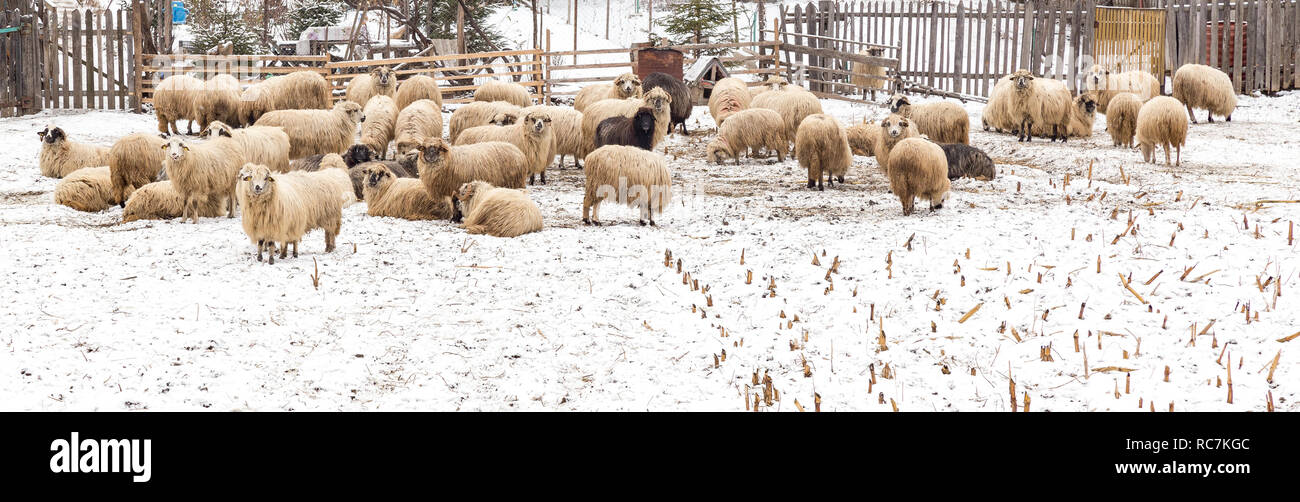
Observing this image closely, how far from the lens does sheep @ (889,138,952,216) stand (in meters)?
8.91

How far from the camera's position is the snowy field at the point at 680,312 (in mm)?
5031

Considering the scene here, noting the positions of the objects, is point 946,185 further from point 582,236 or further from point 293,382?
point 293,382

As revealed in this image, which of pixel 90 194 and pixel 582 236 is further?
pixel 90 194

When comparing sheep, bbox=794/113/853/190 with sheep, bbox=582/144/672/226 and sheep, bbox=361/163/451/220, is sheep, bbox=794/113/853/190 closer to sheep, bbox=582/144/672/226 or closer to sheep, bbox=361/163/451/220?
sheep, bbox=582/144/672/226

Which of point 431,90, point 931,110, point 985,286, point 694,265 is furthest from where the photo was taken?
point 431,90

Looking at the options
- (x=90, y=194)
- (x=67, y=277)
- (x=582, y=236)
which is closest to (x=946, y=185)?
(x=582, y=236)

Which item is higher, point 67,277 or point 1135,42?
point 1135,42

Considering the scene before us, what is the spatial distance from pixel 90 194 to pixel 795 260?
21.5 ft

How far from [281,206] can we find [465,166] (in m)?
2.85

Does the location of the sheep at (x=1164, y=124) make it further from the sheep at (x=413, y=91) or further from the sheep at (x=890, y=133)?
the sheep at (x=413, y=91)

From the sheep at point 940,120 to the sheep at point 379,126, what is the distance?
A: 5.69 metres

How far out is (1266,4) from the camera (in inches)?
767

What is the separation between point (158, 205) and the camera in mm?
9242

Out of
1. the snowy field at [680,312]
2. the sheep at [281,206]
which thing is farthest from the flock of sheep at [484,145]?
the snowy field at [680,312]
